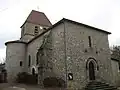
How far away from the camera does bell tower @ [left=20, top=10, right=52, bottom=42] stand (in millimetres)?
28656

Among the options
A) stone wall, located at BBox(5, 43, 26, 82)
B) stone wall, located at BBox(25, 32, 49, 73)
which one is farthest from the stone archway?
stone wall, located at BBox(5, 43, 26, 82)

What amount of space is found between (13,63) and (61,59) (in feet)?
34.1

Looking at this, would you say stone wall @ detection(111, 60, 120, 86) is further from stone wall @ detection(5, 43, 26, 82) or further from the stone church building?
stone wall @ detection(5, 43, 26, 82)

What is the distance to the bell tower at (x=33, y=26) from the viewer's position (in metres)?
28.7

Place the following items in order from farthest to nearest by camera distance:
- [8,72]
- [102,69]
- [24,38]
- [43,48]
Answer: [24,38], [8,72], [102,69], [43,48]

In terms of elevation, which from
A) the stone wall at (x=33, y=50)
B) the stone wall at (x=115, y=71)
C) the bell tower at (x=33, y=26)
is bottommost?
the stone wall at (x=115, y=71)

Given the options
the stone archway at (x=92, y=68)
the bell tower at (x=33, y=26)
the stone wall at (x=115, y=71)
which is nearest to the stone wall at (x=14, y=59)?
the bell tower at (x=33, y=26)

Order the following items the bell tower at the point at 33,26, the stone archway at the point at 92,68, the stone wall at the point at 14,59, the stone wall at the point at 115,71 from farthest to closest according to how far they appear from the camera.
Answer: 1. the bell tower at the point at 33,26
2. the stone wall at the point at 115,71
3. the stone wall at the point at 14,59
4. the stone archway at the point at 92,68

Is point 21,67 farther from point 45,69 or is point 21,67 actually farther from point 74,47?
point 74,47

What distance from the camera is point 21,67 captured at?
2362 centimetres

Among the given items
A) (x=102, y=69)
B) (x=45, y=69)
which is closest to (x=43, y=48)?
(x=45, y=69)

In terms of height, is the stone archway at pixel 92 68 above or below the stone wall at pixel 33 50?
below

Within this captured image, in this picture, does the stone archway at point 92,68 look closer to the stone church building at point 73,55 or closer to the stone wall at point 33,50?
the stone church building at point 73,55

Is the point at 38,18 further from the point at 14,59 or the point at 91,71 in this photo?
the point at 91,71
